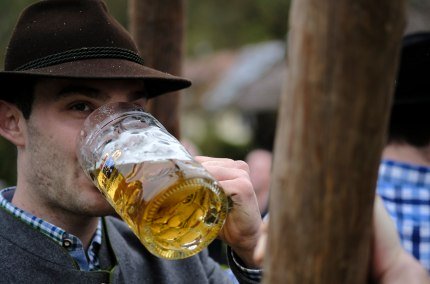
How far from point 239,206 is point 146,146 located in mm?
361

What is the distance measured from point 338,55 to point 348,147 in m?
0.14

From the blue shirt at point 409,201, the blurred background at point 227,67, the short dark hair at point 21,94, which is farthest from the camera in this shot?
the blurred background at point 227,67

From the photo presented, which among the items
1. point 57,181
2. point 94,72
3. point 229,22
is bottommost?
point 57,181

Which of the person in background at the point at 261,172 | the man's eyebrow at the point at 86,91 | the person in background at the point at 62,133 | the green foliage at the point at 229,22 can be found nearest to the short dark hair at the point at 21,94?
the person in background at the point at 62,133

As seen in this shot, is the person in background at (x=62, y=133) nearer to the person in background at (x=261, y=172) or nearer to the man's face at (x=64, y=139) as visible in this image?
the man's face at (x=64, y=139)

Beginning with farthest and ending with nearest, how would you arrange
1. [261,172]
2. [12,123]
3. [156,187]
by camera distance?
1. [261,172]
2. [12,123]
3. [156,187]

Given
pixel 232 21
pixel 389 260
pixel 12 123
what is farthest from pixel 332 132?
pixel 232 21

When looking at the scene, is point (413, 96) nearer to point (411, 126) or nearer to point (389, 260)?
point (411, 126)

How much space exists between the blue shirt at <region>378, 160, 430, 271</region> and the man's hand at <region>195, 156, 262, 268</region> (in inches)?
16.8

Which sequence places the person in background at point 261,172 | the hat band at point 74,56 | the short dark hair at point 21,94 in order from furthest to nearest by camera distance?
the person in background at point 261,172 < the short dark hair at point 21,94 < the hat band at point 74,56

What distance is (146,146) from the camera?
1697 mm

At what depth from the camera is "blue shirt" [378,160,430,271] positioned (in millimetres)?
2025

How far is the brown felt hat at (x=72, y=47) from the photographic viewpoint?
210cm

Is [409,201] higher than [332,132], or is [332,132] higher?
[332,132]
